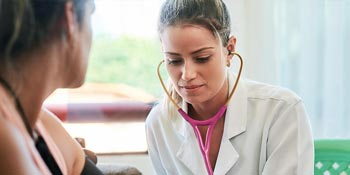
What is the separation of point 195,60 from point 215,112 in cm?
23

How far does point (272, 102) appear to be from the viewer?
1422 mm

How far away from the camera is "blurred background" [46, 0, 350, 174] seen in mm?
2201

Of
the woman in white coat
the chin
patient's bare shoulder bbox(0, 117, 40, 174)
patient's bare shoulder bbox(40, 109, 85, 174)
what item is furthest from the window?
patient's bare shoulder bbox(0, 117, 40, 174)

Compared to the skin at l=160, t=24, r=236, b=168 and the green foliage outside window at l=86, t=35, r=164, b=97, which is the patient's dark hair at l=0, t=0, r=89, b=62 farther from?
the green foliage outside window at l=86, t=35, r=164, b=97

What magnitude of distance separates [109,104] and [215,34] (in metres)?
1.19

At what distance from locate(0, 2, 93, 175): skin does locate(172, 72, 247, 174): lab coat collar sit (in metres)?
0.74

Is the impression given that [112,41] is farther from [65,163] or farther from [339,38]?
[65,163]

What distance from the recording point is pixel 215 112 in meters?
1.47

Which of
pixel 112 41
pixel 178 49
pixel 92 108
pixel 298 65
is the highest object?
pixel 178 49

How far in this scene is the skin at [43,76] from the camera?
1.91 ft

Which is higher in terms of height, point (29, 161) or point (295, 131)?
point (29, 161)

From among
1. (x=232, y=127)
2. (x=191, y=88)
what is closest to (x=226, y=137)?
(x=232, y=127)

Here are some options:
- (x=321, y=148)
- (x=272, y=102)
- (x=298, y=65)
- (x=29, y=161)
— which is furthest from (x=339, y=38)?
(x=29, y=161)

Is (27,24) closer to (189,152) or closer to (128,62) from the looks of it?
(189,152)
